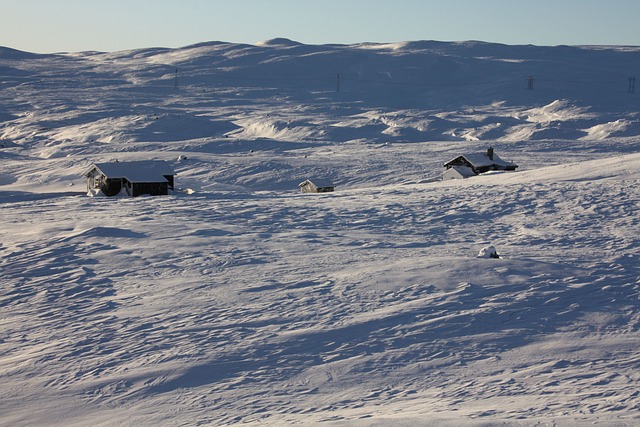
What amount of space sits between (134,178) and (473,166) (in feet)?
64.7

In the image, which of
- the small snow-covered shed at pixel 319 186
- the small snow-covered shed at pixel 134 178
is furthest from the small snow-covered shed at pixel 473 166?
the small snow-covered shed at pixel 134 178

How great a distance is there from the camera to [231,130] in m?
101

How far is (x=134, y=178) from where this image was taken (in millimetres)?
40094

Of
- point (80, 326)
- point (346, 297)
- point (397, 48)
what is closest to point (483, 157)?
point (346, 297)

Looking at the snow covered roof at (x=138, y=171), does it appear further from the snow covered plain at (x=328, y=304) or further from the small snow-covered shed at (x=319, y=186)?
the small snow-covered shed at (x=319, y=186)

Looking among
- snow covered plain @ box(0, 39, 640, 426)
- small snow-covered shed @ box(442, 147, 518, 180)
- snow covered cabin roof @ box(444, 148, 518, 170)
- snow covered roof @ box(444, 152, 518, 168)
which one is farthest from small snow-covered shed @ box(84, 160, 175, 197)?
snow covered roof @ box(444, 152, 518, 168)

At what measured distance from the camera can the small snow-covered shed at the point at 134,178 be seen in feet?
132

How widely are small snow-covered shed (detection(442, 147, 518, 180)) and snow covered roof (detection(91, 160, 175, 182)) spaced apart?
16.1 meters

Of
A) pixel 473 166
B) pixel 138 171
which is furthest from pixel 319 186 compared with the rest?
pixel 138 171

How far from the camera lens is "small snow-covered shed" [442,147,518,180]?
1826 inches

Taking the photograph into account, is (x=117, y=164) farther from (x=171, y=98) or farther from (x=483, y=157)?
(x=171, y=98)

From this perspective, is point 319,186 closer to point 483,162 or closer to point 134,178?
point 483,162

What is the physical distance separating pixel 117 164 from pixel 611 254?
27412 mm

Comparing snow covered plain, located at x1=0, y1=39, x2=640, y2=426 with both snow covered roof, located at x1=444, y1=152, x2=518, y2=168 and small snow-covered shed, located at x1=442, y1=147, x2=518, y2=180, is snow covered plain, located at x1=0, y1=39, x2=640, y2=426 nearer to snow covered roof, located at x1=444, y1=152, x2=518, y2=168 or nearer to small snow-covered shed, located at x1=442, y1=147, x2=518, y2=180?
small snow-covered shed, located at x1=442, y1=147, x2=518, y2=180
